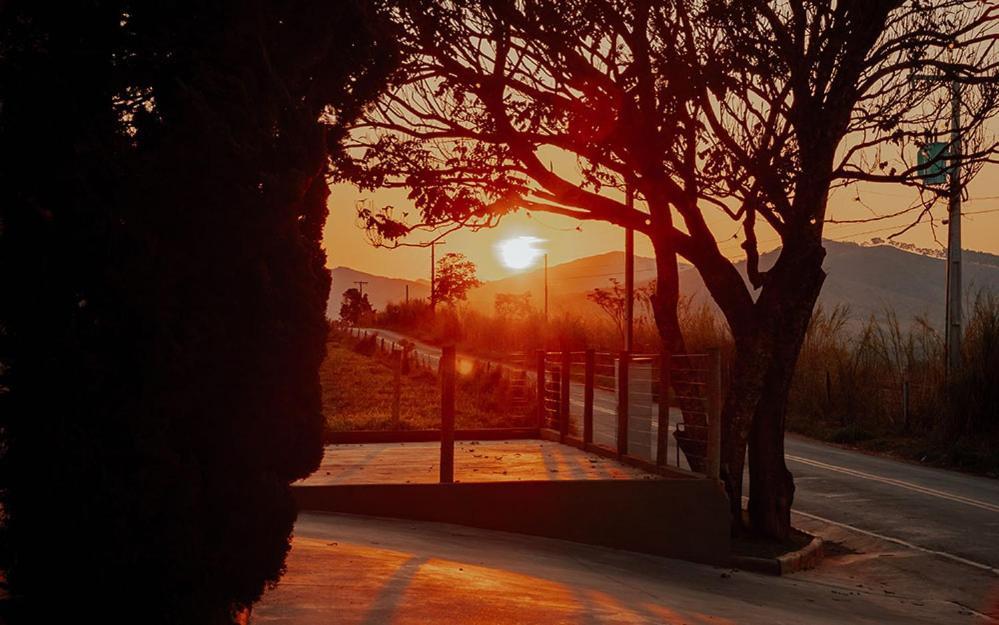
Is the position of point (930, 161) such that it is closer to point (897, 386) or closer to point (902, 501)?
point (902, 501)

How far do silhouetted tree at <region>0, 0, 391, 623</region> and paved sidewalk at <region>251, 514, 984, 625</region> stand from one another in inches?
47.2

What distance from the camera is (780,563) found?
477 inches

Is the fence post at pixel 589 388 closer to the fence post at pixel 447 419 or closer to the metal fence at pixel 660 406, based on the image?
the metal fence at pixel 660 406

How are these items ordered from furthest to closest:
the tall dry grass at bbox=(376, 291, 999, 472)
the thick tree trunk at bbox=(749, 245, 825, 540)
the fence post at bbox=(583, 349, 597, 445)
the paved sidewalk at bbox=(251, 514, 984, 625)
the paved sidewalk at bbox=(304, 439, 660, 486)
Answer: the tall dry grass at bbox=(376, 291, 999, 472)
the fence post at bbox=(583, 349, 597, 445)
the thick tree trunk at bbox=(749, 245, 825, 540)
the paved sidewalk at bbox=(304, 439, 660, 486)
the paved sidewalk at bbox=(251, 514, 984, 625)

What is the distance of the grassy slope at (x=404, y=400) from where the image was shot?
24266 mm

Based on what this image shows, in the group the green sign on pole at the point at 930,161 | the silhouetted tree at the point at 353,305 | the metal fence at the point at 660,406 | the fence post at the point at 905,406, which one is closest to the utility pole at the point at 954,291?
the fence post at the point at 905,406

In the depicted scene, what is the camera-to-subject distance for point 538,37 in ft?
41.9

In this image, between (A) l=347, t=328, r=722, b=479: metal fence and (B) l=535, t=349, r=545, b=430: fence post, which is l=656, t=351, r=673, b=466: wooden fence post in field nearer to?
(A) l=347, t=328, r=722, b=479: metal fence

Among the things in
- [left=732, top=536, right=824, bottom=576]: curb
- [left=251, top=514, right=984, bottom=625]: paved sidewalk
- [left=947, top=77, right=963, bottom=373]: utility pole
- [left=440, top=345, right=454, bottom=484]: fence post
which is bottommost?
[left=732, top=536, right=824, bottom=576]: curb

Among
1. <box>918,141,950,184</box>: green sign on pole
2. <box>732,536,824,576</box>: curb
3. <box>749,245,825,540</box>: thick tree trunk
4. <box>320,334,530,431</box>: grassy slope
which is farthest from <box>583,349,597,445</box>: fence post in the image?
<box>918,141,950,184</box>: green sign on pole

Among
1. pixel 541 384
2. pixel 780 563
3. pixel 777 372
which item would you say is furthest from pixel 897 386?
pixel 780 563

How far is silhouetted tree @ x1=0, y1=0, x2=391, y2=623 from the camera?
468cm

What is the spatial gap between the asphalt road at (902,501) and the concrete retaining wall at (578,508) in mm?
2211

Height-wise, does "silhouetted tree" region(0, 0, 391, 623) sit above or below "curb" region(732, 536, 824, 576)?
above
